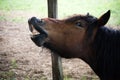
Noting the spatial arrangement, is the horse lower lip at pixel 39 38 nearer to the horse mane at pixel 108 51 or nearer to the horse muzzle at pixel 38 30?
the horse muzzle at pixel 38 30

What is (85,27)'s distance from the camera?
321 centimetres

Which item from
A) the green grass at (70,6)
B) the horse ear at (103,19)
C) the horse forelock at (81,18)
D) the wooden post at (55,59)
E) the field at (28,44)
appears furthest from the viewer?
the green grass at (70,6)

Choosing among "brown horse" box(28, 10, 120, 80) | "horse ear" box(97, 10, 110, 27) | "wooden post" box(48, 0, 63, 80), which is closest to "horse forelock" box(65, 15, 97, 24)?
"brown horse" box(28, 10, 120, 80)

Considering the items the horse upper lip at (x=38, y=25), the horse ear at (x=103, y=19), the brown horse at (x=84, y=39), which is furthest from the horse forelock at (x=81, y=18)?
the horse upper lip at (x=38, y=25)

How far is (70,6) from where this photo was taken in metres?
12.1

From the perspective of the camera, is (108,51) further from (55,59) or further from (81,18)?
(55,59)

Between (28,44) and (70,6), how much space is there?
4.89 m

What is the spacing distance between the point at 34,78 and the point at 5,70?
32.6 inches

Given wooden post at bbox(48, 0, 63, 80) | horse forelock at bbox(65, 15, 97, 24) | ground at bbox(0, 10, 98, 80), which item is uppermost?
horse forelock at bbox(65, 15, 97, 24)

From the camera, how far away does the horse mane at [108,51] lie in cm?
312

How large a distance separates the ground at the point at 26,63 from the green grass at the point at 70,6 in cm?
294

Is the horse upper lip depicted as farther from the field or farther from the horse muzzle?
the field

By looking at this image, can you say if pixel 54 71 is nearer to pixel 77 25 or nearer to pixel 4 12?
pixel 77 25

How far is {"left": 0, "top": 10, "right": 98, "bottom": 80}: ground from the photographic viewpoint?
18.7 ft
